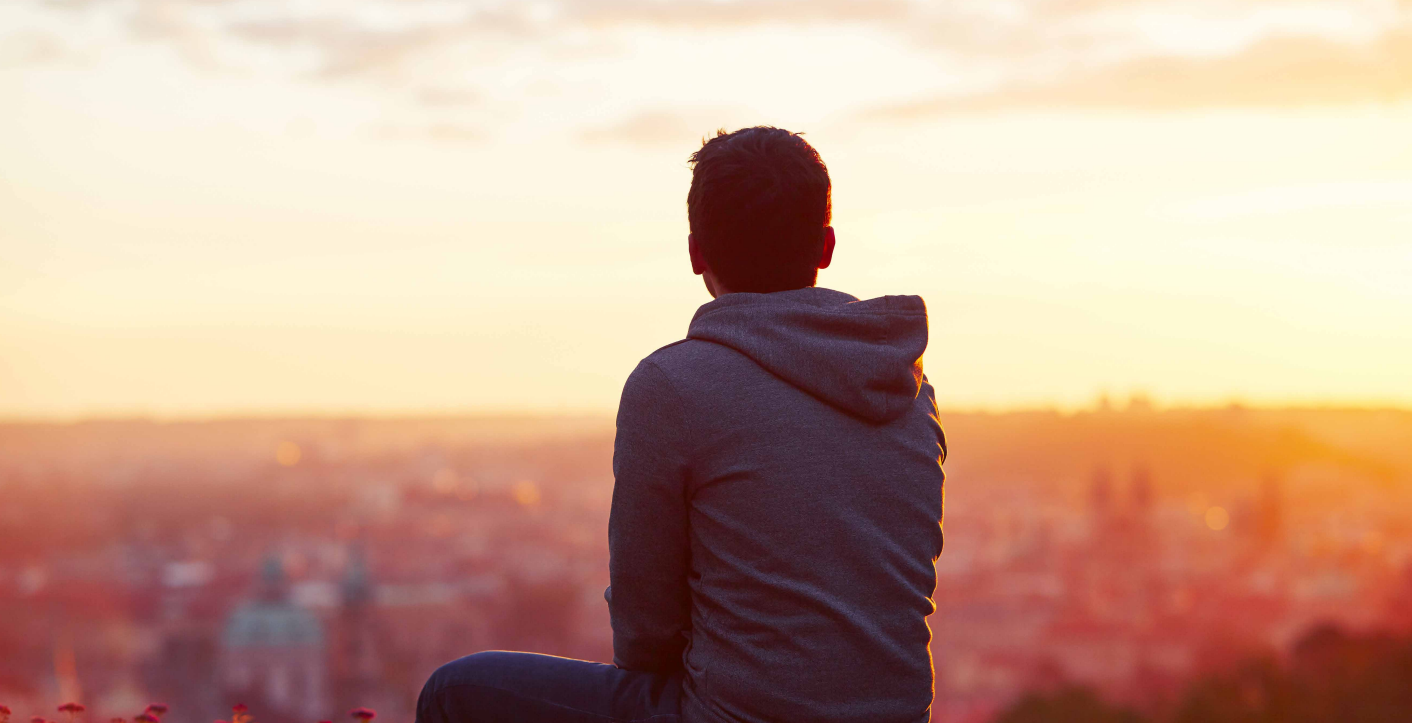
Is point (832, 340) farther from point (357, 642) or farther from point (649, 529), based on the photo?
point (357, 642)

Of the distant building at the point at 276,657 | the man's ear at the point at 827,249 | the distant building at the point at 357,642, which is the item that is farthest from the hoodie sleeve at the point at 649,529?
the distant building at the point at 357,642

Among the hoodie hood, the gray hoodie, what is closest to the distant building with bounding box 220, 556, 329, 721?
the gray hoodie

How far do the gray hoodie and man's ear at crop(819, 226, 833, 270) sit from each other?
0.11m

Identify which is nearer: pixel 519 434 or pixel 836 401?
pixel 836 401

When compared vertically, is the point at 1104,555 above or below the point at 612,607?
below

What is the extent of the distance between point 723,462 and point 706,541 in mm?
116

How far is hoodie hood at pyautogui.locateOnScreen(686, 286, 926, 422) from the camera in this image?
4.21 ft

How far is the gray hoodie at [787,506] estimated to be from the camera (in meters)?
1.25

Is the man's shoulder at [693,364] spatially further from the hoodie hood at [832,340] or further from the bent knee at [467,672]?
the bent knee at [467,672]

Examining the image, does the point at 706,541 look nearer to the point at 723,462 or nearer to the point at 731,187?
the point at 723,462

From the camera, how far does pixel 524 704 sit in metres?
1.44

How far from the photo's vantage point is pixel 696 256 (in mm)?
1442

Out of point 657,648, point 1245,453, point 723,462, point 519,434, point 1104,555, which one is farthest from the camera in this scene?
point 1104,555

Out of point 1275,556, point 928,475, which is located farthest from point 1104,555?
point 928,475
